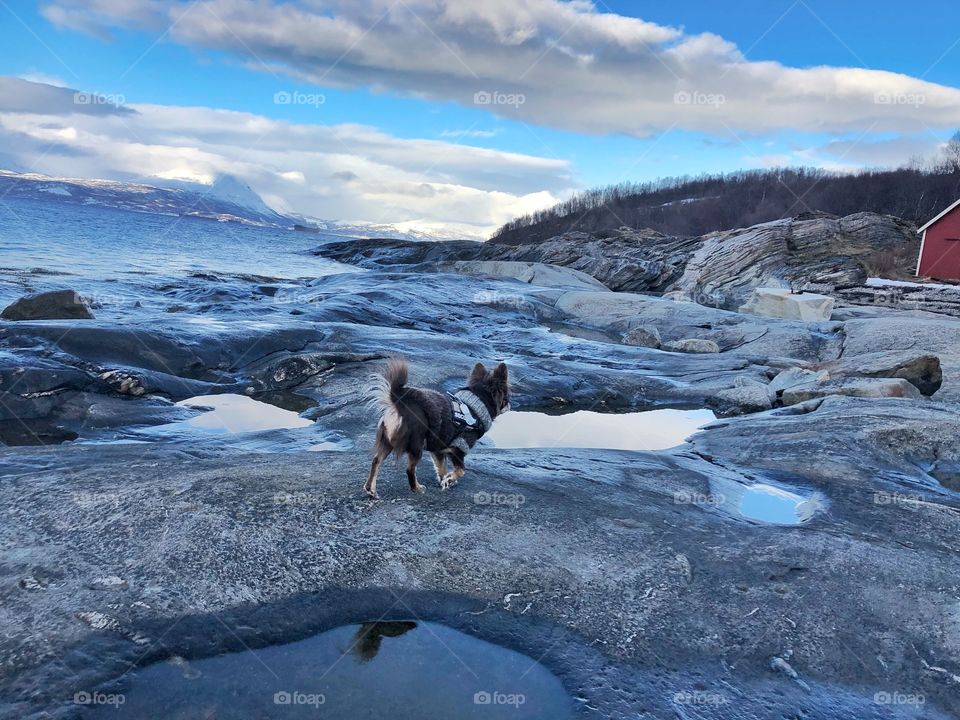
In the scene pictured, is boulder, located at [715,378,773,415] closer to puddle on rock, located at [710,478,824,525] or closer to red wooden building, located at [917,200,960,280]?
puddle on rock, located at [710,478,824,525]

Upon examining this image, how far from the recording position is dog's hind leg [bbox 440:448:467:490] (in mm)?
6543

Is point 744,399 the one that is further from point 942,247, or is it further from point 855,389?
point 942,247

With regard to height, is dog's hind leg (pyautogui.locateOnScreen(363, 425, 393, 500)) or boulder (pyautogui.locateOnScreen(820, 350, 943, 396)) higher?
boulder (pyautogui.locateOnScreen(820, 350, 943, 396))

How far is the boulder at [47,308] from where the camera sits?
1520cm

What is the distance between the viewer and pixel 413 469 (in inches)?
247

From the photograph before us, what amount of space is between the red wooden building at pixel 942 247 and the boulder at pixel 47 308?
47088 mm

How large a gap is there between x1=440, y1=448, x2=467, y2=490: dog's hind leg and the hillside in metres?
61.6

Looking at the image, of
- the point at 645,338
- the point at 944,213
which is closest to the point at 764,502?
the point at 645,338

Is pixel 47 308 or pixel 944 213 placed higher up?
pixel 944 213

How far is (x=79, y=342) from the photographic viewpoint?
472 inches

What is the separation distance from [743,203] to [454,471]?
103327mm

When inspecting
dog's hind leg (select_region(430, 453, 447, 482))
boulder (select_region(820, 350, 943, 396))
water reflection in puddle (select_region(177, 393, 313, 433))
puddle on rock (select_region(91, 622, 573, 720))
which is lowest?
puddle on rock (select_region(91, 622, 573, 720))

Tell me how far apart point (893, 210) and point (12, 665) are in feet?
289

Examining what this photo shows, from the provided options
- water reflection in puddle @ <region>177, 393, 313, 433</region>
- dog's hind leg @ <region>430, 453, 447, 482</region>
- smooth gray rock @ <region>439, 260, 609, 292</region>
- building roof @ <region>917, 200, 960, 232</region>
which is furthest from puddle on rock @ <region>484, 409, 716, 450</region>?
building roof @ <region>917, 200, 960, 232</region>
